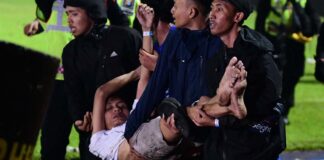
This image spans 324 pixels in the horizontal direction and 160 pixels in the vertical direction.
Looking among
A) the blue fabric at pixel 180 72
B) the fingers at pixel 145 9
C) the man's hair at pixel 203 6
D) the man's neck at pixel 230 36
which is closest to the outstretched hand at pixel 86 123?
the fingers at pixel 145 9

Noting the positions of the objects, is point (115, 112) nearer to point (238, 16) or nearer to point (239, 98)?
point (238, 16)

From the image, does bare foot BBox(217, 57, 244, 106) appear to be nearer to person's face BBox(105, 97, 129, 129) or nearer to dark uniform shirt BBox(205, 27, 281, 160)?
dark uniform shirt BBox(205, 27, 281, 160)

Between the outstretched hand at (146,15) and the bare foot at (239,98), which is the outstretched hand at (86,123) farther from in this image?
the bare foot at (239,98)

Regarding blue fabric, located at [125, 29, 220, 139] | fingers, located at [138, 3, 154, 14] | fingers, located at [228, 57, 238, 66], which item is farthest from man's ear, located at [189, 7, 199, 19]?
fingers, located at [228, 57, 238, 66]

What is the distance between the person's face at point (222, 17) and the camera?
3.62m

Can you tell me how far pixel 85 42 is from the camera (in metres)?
4.95

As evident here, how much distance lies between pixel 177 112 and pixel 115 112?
1293 millimetres

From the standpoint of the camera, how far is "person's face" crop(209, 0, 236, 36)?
3619 mm

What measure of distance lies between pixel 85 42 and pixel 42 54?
3.88m

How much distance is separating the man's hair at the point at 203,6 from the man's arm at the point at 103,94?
907 mm

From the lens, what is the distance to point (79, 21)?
4977 millimetres

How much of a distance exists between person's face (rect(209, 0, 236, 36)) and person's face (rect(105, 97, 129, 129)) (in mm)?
1173

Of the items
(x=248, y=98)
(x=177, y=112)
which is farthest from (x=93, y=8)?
(x=248, y=98)

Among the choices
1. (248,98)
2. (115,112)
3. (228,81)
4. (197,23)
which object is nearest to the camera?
(228,81)
